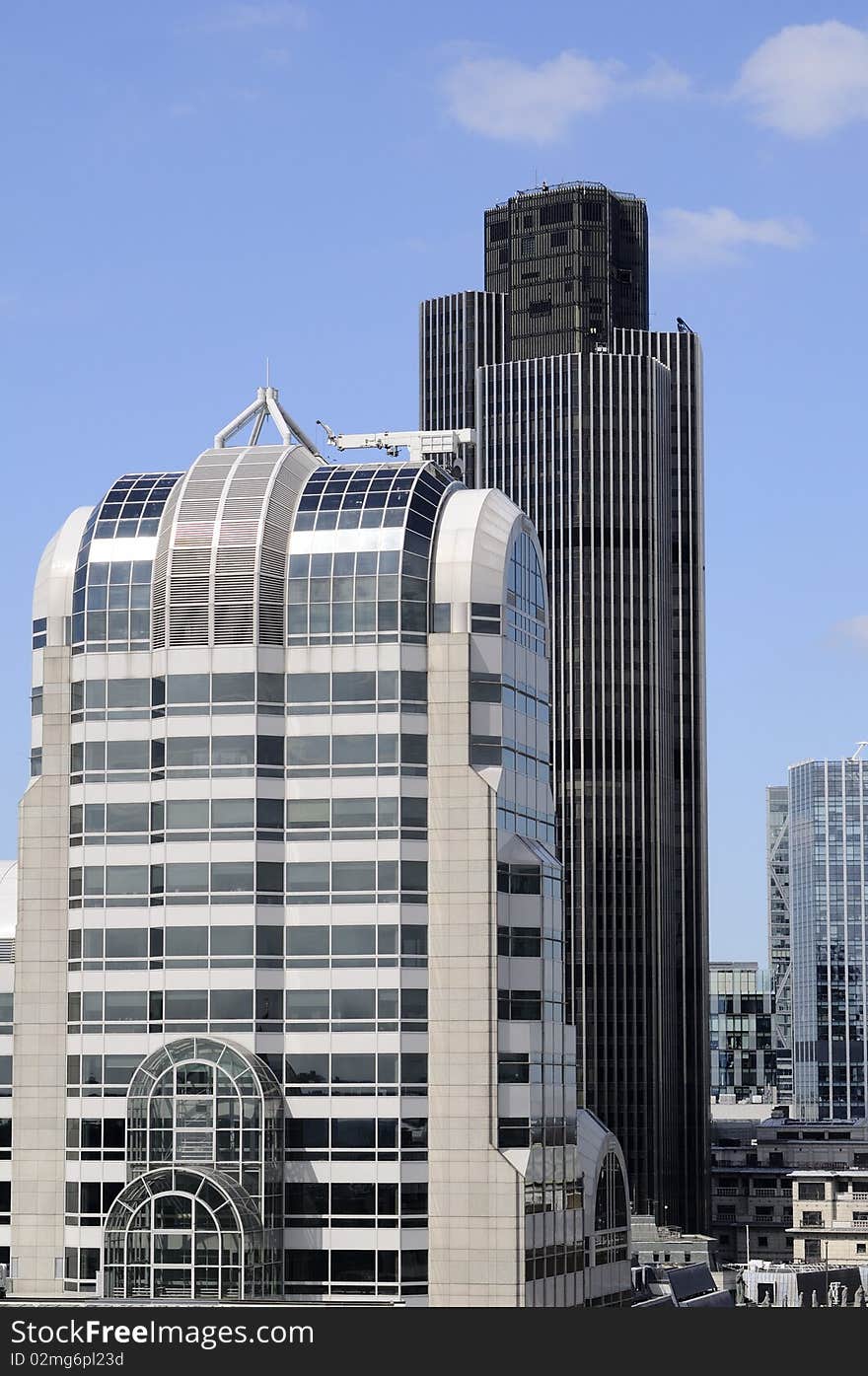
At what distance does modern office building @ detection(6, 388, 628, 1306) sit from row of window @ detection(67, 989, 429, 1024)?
17 cm

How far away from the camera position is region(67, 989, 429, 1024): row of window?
14350cm

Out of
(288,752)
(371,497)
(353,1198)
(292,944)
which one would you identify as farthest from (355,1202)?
(371,497)

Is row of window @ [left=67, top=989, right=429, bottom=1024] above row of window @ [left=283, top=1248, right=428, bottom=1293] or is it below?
above

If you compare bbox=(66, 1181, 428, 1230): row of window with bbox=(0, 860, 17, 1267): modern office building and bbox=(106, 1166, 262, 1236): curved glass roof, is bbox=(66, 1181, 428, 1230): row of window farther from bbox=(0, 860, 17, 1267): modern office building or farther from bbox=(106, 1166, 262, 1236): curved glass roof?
bbox=(0, 860, 17, 1267): modern office building

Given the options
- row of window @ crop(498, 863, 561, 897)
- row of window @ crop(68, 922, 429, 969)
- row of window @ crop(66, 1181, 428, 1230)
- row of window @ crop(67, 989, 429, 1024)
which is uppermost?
row of window @ crop(498, 863, 561, 897)

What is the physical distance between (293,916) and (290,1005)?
514 cm

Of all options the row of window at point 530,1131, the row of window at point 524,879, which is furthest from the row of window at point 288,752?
the row of window at point 530,1131

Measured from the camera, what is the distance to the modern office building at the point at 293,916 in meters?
141

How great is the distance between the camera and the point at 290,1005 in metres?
144

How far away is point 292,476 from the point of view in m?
151

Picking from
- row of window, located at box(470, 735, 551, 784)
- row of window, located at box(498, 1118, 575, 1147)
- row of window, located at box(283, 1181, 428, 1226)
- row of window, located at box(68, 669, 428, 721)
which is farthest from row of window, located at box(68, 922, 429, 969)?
row of window, located at box(68, 669, 428, 721)

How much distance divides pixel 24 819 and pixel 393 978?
83.5 ft

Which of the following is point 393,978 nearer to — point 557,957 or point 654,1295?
point 557,957

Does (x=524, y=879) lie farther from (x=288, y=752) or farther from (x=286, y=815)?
(x=288, y=752)
